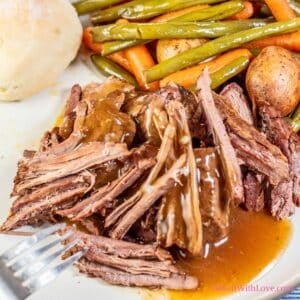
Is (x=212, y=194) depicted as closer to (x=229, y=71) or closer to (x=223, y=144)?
(x=223, y=144)

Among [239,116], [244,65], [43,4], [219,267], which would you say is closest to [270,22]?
[244,65]

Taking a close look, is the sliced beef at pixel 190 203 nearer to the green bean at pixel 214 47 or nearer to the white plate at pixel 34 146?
the white plate at pixel 34 146

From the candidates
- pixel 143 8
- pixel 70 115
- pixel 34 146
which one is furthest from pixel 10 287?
pixel 143 8

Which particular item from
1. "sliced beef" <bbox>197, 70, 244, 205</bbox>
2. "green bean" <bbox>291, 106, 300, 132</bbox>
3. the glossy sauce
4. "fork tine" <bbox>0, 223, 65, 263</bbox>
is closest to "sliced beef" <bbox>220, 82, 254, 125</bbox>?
"green bean" <bbox>291, 106, 300, 132</bbox>

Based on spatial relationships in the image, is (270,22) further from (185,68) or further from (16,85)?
(16,85)

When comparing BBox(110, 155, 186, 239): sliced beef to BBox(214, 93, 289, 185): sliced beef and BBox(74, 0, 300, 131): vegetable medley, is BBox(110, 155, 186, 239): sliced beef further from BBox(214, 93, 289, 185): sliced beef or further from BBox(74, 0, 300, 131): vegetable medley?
BBox(74, 0, 300, 131): vegetable medley
